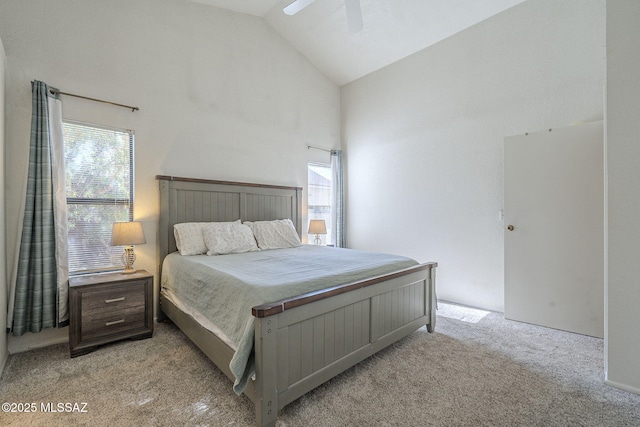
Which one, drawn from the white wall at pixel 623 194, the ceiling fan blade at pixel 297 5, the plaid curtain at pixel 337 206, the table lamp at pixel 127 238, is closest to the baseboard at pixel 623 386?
the white wall at pixel 623 194

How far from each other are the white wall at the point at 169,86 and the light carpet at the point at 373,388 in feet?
3.01

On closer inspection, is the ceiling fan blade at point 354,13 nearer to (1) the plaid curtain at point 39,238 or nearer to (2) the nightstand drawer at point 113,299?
(1) the plaid curtain at point 39,238

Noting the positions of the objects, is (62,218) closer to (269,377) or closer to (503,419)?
(269,377)

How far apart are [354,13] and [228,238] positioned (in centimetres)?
239

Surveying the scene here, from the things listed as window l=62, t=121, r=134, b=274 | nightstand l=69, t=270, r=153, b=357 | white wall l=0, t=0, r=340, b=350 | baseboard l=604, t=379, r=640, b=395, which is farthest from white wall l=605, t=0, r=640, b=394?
window l=62, t=121, r=134, b=274

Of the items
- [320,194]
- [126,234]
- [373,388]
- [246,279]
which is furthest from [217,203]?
[373,388]

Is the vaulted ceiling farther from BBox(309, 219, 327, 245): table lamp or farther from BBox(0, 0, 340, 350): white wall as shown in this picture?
BBox(309, 219, 327, 245): table lamp

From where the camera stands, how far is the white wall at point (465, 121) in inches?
112

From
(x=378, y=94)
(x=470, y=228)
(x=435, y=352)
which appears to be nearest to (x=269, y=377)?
(x=435, y=352)

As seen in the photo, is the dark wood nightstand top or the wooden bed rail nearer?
the wooden bed rail

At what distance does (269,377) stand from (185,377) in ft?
2.87

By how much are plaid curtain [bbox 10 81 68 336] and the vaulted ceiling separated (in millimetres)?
2290

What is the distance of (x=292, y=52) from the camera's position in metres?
4.36

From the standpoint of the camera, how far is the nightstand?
7.56 feet
